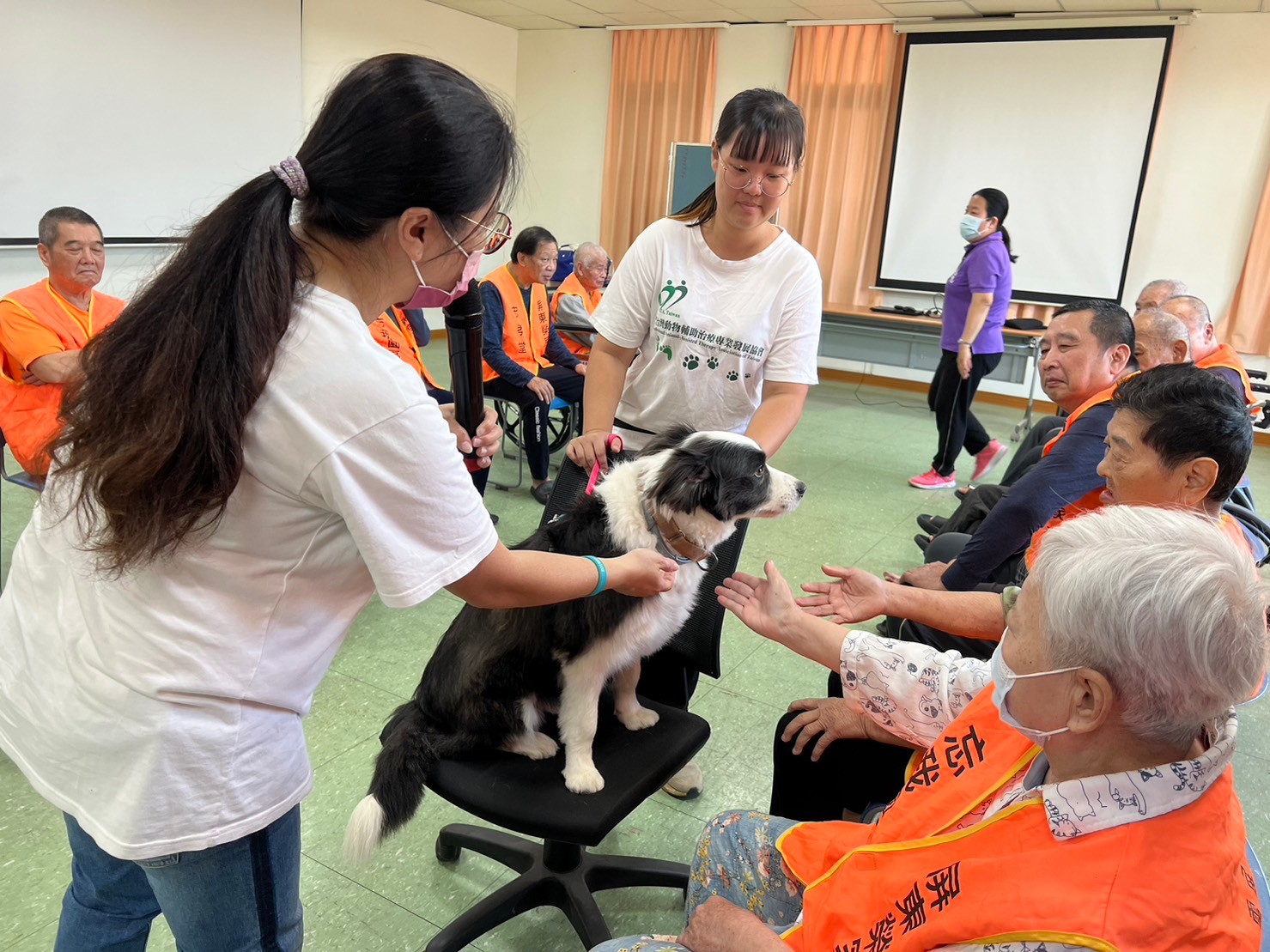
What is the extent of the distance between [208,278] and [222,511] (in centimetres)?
25

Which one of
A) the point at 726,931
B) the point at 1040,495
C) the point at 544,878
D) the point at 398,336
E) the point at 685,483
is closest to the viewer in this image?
the point at 726,931

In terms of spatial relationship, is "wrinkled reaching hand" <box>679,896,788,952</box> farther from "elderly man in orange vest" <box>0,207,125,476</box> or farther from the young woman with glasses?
"elderly man in orange vest" <box>0,207,125,476</box>

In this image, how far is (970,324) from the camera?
546 centimetres

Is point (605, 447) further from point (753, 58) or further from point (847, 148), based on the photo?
point (753, 58)

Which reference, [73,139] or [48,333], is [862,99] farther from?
[48,333]

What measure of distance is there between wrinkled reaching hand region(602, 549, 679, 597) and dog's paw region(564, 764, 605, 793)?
0.39 m

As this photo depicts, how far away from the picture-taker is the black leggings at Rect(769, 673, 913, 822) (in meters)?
1.69

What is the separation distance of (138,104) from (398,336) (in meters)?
4.25

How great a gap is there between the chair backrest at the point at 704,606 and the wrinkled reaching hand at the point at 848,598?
0.20 metres

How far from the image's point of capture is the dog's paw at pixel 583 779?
1.58 metres

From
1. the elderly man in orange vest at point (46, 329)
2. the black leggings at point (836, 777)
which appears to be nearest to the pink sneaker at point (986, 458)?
the black leggings at point (836, 777)

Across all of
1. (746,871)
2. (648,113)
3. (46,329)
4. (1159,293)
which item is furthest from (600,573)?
(648,113)

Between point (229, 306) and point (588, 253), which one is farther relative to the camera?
point (588, 253)

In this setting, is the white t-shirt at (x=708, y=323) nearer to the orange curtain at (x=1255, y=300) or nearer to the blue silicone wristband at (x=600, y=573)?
the blue silicone wristband at (x=600, y=573)
